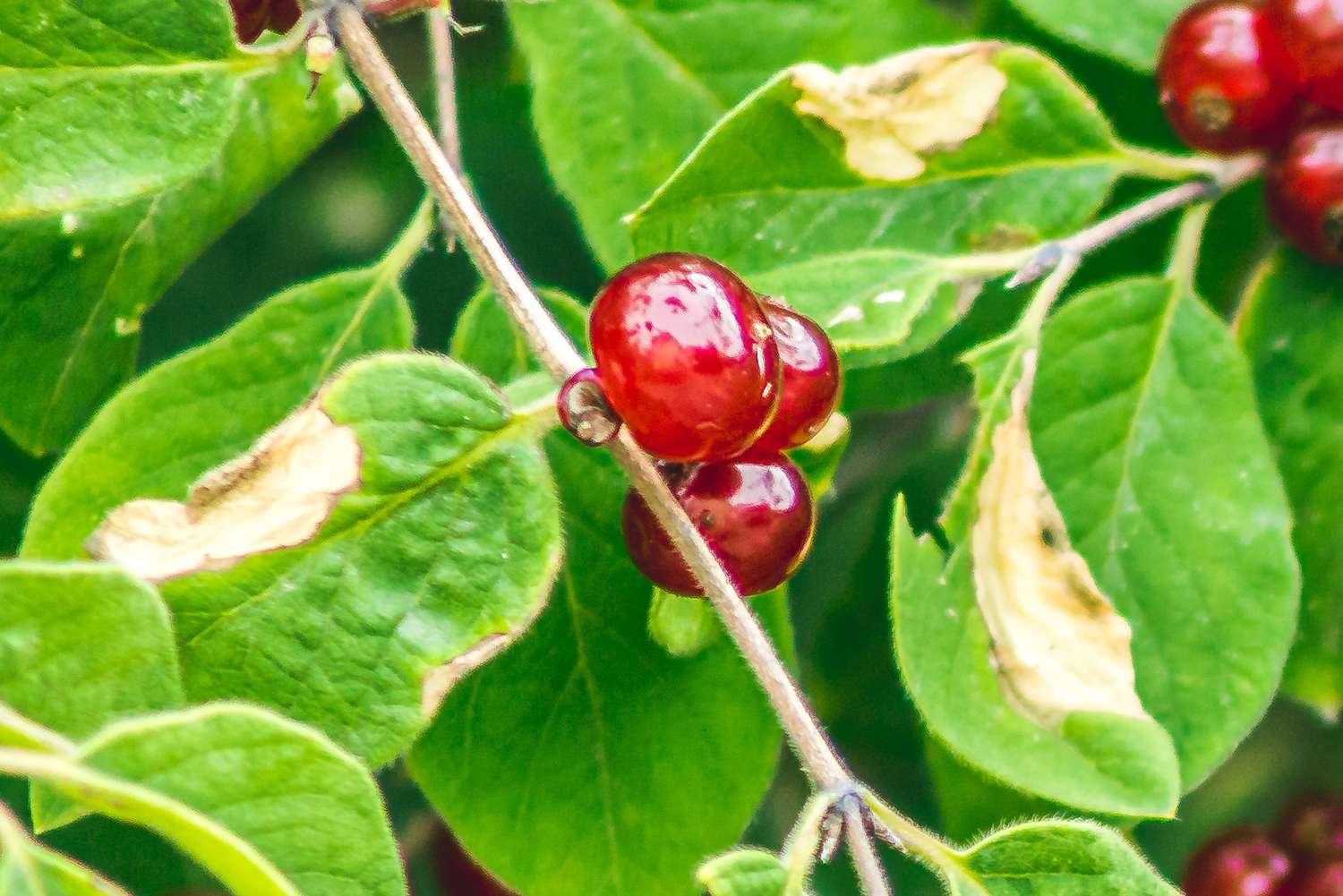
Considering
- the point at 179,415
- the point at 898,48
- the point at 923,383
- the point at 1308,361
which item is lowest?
the point at 1308,361

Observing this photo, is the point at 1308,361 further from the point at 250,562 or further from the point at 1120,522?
the point at 250,562

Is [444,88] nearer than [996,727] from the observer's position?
No

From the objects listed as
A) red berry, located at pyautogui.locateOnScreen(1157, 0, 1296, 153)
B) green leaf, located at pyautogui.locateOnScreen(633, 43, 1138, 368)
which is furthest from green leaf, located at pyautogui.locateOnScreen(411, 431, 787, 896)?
red berry, located at pyautogui.locateOnScreen(1157, 0, 1296, 153)

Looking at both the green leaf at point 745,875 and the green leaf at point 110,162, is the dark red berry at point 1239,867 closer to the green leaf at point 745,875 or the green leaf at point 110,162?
the green leaf at point 745,875

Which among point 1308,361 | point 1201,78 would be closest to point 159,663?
point 1201,78

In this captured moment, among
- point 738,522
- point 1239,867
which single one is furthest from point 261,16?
point 1239,867

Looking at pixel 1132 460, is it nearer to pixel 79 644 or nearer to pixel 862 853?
pixel 862 853
